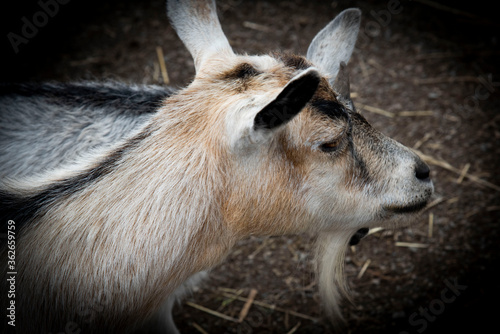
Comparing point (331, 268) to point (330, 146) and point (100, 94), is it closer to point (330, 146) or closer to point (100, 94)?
point (330, 146)

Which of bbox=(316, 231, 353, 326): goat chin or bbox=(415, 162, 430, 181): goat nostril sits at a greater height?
bbox=(415, 162, 430, 181): goat nostril

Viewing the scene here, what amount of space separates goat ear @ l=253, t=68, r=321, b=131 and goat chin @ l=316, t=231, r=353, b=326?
3.99ft

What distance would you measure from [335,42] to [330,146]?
1025mm

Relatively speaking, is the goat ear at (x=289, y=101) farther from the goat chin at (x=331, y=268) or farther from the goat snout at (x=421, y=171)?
the goat chin at (x=331, y=268)

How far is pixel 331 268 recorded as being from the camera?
10.6 feet

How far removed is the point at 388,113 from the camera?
525 centimetres

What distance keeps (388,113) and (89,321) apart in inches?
163

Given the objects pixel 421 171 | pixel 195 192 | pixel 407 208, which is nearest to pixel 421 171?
pixel 421 171

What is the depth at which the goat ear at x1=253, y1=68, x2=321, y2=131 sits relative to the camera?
1.86 meters

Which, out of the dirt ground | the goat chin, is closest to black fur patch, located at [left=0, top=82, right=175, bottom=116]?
the dirt ground

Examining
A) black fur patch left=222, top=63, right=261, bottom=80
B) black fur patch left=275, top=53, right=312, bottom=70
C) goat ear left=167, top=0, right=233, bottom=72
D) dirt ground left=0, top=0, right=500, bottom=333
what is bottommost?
dirt ground left=0, top=0, right=500, bottom=333

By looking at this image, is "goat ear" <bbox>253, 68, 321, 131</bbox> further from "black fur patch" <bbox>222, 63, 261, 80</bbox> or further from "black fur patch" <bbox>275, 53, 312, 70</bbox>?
"black fur patch" <bbox>275, 53, 312, 70</bbox>

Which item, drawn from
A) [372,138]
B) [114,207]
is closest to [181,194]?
[114,207]

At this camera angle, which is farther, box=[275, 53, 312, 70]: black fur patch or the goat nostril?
the goat nostril
